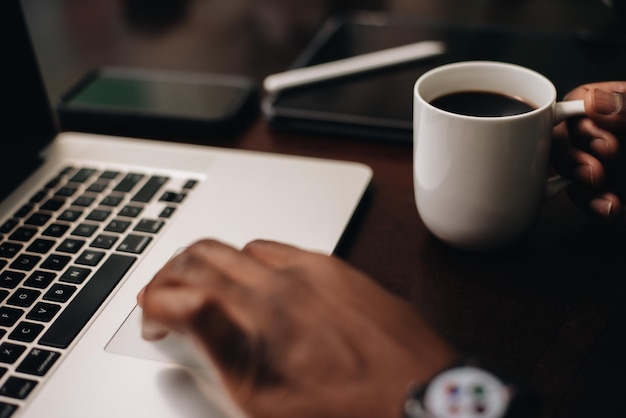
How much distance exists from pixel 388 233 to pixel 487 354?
152mm

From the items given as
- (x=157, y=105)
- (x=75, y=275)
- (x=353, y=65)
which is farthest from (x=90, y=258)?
(x=353, y=65)

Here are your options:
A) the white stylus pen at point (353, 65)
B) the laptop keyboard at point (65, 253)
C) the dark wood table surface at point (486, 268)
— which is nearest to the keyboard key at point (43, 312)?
the laptop keyboard at point (65, 253)

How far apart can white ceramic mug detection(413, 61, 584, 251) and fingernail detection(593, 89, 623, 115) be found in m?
0.01

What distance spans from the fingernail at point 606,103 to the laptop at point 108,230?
201mm

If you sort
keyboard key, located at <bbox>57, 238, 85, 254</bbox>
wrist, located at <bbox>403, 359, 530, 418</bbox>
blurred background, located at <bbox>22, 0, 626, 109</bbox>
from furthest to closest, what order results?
blurred background, located at <bbox>22, 0, 626, 109</bbox> → keyboard key, located at <bbox>57, 238, 85, 254</bbox> → wrist, located at <bbox>403, 359, 530, 418</bbox>

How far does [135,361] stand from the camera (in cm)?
43

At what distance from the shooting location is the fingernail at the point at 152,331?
0.41m

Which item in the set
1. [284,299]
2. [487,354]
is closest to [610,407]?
[487,354]

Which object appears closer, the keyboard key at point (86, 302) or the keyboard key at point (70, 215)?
the keyboard key at point (86, 302)

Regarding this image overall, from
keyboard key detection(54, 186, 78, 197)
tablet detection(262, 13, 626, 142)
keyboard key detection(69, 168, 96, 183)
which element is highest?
tablet detection(262, 13, 626, 142)

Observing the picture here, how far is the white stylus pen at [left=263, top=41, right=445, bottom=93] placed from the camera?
2.34 feet

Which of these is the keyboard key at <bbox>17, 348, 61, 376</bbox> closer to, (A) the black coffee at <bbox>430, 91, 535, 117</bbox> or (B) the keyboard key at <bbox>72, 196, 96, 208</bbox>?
(B) the keyboard key at <bbox>72, 196, 96, 208</bbox>

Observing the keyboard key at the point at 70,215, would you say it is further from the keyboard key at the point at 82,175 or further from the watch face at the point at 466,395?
the watch face at the point at 466,395

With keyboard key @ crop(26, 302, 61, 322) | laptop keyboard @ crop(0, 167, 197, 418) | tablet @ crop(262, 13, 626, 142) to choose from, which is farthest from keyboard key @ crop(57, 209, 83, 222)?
tablet @ crop(262, 13, 626, 142)
